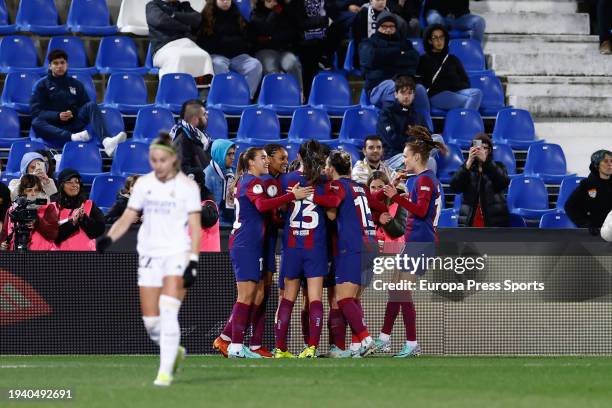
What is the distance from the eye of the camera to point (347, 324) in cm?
1407

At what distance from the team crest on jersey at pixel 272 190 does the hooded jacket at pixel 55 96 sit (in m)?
5.79

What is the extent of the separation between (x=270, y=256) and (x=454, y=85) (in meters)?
6.92

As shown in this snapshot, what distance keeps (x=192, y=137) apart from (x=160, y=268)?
13.1 ft

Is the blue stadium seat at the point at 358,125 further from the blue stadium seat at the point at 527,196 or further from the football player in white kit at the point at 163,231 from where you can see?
the football player in white kit at the point at 163,231

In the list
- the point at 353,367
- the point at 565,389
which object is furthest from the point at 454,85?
the point at 565,389

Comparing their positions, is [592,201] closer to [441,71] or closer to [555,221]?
[555,221]

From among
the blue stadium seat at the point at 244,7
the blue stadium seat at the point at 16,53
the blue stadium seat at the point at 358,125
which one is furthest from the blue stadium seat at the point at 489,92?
the blue stadium seat at the point at 16,53

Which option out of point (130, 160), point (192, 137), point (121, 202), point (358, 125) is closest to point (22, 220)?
point (121, 202)

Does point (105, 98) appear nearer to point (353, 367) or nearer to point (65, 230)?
point (65, 230)

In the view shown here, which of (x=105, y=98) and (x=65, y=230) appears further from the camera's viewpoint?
(x=105, y=98)

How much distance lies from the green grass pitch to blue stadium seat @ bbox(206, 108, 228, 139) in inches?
209

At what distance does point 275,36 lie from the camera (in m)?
19.6

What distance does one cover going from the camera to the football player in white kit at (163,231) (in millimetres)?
10250

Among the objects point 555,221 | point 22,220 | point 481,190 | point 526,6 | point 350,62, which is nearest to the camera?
point 22,220
